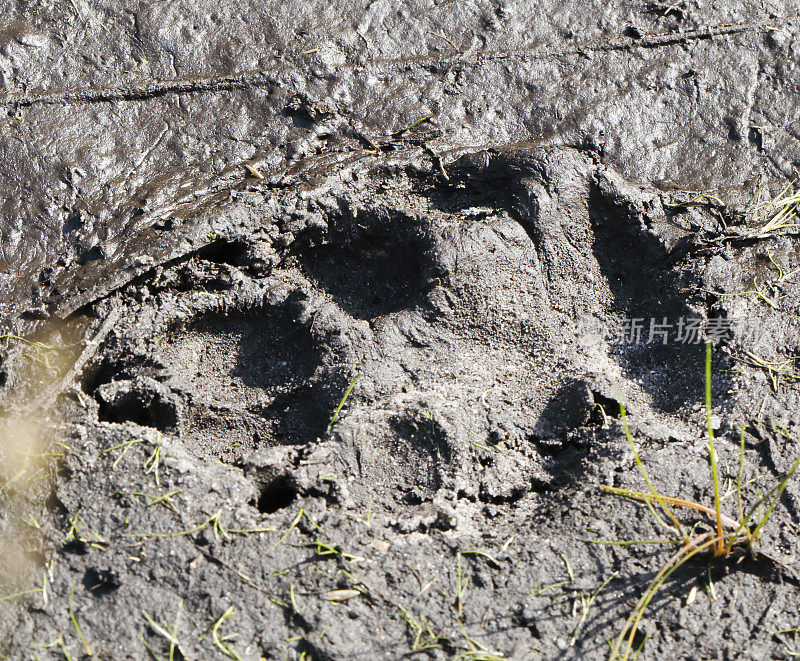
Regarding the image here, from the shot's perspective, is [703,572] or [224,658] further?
[703,572]

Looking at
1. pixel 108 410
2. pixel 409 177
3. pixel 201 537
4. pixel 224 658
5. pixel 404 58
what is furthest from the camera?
pixel 404 58

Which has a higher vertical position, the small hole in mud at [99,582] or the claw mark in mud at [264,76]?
the claw mark in mud at [264,76]

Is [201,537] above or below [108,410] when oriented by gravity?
below

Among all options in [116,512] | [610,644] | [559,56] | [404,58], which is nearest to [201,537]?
[116,512]

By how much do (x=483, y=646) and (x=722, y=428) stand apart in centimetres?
103

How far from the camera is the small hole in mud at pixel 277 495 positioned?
201 centimetres

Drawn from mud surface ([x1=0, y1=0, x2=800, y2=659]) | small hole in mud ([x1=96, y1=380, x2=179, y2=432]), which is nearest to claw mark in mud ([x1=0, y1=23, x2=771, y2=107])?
mud surface ([x1=0, y1=0, x2=800, y2=659])

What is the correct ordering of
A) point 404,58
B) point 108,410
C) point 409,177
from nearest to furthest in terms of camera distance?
point 108,410
point 409,177
point 404,58

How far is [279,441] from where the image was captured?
222 centimetres

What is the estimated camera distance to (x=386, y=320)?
233 centimetres

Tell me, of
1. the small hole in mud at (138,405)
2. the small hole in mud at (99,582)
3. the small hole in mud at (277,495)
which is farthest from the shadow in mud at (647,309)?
the small hole in mud at (99,582)

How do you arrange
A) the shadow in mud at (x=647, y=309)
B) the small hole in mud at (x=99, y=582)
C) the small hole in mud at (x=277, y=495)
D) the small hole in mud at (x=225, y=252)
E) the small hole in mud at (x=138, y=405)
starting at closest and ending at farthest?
1. the small hole in mud at (x=99, y=582)
2. the small hole in mud at (x=277, y=495)
3. the small hole in mud at (x=138, y=405)
4. the shadow in mud at (x=647, y=309)
5. the small hole in mud at (x=225, y=252)

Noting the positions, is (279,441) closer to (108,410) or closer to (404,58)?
(108,410)

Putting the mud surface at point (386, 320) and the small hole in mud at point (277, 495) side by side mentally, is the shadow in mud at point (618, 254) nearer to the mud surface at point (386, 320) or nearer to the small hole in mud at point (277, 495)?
the mud surface at point (386, 320)
